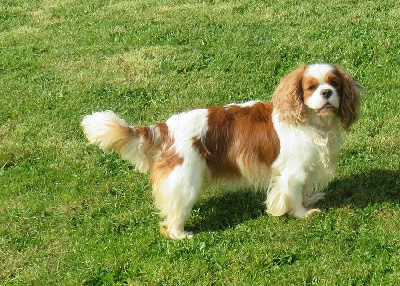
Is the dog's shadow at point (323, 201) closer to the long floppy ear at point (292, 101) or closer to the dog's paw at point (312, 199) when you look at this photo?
the dog's paw at point (312, 199)

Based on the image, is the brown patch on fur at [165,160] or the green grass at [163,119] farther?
the brown patch on fur at [165,160]

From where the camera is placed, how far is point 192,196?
581 cm

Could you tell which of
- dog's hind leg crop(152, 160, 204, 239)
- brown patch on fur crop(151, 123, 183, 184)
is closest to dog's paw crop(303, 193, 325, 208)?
dog's hind leg crop(152, 160, 204, 239)

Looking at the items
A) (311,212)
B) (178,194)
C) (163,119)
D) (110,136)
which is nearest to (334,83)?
(311,212)

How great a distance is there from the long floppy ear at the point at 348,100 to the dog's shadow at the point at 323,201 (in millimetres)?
794

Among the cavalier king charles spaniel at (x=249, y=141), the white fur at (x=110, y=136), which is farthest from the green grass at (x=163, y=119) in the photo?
the white fur at (x=110, y=136)

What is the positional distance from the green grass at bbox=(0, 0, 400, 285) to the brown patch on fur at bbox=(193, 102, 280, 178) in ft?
1.91

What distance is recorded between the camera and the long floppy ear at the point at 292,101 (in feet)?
18.6

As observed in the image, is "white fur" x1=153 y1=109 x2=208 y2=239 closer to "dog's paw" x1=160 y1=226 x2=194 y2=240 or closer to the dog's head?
"dog's paw" x1=160 y1=226 x2=194 y2=240

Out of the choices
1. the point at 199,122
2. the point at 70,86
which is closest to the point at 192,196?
the point at 199,122

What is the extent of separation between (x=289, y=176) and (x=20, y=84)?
5.45 m

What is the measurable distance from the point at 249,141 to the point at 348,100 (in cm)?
90

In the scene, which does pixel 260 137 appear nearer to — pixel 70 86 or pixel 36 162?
pixel 36 162

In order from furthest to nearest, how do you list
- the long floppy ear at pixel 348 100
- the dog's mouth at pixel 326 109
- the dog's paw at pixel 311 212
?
the dog's paw at pixel 311 212 < the long floppy ear at pixel 348 100 < the dog's mouth at pixel 326 109
